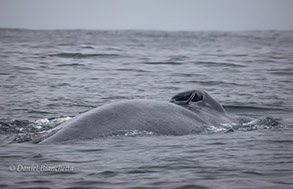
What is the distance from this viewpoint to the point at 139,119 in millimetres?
8617

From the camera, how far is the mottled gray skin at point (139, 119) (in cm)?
822

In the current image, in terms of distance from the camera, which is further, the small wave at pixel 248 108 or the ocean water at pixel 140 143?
the small wave at pixel 248 108

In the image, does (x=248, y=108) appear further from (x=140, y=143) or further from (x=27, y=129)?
(x=140, y=143)

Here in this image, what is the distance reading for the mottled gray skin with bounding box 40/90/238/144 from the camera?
324 inches

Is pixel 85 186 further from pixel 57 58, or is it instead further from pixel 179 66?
pixel 57 58

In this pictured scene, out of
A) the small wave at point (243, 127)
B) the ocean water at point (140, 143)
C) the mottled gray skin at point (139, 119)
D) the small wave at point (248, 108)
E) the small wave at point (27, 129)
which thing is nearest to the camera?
the ocean water at point (140, 143)

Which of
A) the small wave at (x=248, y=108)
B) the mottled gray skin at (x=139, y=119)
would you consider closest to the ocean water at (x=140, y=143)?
the small wave at (x=248, y=108)

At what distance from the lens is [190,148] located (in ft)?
29.0

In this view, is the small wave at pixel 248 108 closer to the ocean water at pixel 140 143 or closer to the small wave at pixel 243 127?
the ocean water at pixel 140 143

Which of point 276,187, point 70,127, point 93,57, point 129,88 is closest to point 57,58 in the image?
point 93,57

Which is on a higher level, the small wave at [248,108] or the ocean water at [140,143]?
the ocean water at [140,143]

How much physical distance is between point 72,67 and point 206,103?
50.5ft

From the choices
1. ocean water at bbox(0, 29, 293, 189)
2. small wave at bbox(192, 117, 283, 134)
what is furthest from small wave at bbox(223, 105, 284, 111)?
small wave at bbox(192, 117, 283, 134)

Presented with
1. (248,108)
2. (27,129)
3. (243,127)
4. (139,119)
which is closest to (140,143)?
(139,119)
